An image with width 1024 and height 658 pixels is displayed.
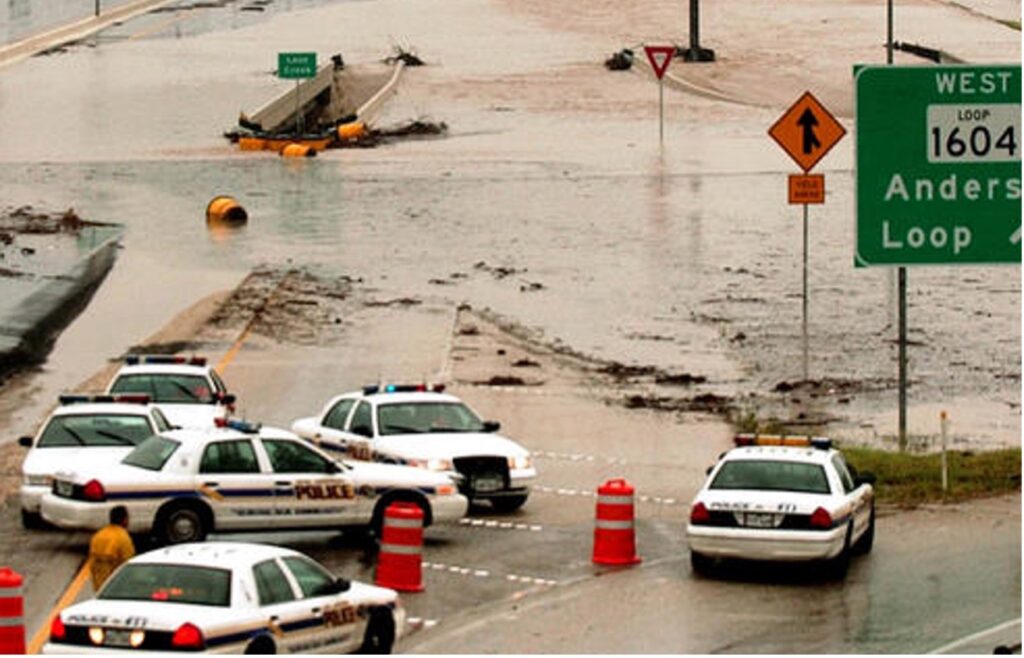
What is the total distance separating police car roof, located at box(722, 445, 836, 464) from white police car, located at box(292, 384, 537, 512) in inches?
142

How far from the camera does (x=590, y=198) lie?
244 ft

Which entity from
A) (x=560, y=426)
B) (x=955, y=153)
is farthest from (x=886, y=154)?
(x=560, y=426)

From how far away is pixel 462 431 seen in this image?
32.5 meters

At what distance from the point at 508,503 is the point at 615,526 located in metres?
3.80

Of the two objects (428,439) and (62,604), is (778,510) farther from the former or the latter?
(62,604)

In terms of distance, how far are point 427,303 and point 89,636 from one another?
119 feet

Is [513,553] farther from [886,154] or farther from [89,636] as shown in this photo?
[89,636]

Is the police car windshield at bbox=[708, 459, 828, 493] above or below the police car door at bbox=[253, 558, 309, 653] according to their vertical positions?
below

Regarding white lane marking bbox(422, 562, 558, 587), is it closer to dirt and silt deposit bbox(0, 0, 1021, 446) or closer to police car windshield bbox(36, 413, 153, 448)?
police car windshield bbox(36, 413, 153, 448)

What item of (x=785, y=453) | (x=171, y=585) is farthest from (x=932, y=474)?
(x=171, y=585)

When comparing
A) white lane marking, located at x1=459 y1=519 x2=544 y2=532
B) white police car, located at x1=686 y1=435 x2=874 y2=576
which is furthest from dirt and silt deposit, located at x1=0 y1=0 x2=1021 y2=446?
white police car, located at x1=686 y1=435 x2=874 y2=576

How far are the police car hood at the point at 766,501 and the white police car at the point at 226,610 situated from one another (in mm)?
6098

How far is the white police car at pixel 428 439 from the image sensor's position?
103 ft

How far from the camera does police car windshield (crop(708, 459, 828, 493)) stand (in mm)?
27875
